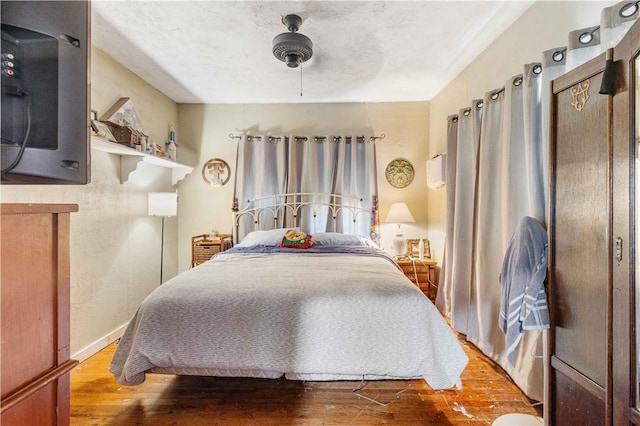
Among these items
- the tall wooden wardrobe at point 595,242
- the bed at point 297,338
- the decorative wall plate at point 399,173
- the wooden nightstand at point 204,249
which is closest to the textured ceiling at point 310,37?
the decorative wall plate at point 399,173

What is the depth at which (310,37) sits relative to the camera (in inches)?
95.9

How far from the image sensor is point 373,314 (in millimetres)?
1722

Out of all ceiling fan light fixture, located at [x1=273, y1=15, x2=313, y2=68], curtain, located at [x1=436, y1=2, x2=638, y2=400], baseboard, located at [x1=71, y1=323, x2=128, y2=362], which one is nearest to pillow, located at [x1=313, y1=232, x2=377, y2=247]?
curtain, located at [x1=436, y1=2, x2=638, y2=400]

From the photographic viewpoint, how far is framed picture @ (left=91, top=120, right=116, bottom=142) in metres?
2.40

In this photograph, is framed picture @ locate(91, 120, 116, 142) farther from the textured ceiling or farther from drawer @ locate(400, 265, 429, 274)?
drawer @ locate(400, 265, 429, 274)

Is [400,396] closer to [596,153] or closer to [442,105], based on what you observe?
[596,153]

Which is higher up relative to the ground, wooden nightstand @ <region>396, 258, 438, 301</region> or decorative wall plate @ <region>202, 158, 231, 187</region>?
decorative wall plate @ <region>202, 158, 231, 187</region>

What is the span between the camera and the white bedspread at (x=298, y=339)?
170 centimetres

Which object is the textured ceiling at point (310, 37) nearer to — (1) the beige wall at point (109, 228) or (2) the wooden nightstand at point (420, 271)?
(1) the beige wall at point (109, 228)

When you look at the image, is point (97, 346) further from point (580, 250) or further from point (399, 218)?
point (580, 250)

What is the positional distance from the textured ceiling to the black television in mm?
1579

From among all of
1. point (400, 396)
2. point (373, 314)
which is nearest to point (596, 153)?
point (373, 314)

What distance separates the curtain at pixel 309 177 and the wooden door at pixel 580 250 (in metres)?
2.46

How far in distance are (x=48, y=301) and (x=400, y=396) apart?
1994 millimetres
